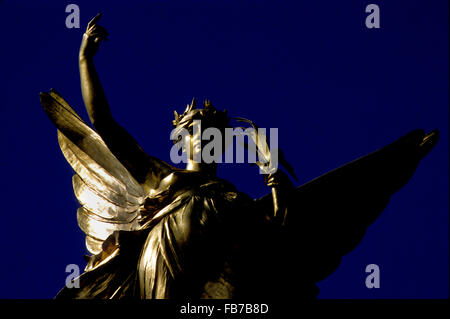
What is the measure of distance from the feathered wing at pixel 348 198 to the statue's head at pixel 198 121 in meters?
0.97

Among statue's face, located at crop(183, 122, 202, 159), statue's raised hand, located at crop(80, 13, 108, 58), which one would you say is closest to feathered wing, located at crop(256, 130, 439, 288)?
statue's face, located at crop(183, 122, 202, 159)

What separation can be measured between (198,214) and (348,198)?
2.13 meters

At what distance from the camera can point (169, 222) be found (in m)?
11.5

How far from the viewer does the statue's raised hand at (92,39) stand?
12.2 m

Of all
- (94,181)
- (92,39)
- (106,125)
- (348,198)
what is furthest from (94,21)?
(348,198)

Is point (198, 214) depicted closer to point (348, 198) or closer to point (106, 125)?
point (106, 125)

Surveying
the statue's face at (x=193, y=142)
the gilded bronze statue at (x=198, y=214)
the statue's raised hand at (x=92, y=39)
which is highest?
the statue's raised hand at (x=92, y=39)

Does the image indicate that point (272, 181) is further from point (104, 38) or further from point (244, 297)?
point (104, 38)

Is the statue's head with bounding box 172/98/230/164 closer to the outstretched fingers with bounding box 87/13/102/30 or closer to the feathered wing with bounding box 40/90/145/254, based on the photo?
the feathered wing with bounding box 40/90/145/254

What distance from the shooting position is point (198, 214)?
1146cm

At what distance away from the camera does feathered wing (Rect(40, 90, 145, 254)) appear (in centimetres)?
1271

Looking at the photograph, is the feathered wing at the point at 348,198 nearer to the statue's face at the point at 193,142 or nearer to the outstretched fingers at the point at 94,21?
the statue's face at the point at 193,142

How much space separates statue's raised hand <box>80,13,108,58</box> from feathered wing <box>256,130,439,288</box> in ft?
7.85

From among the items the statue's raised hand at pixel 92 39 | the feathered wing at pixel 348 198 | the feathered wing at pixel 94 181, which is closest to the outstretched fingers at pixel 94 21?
the statue's raised hand at pixel 92 39
